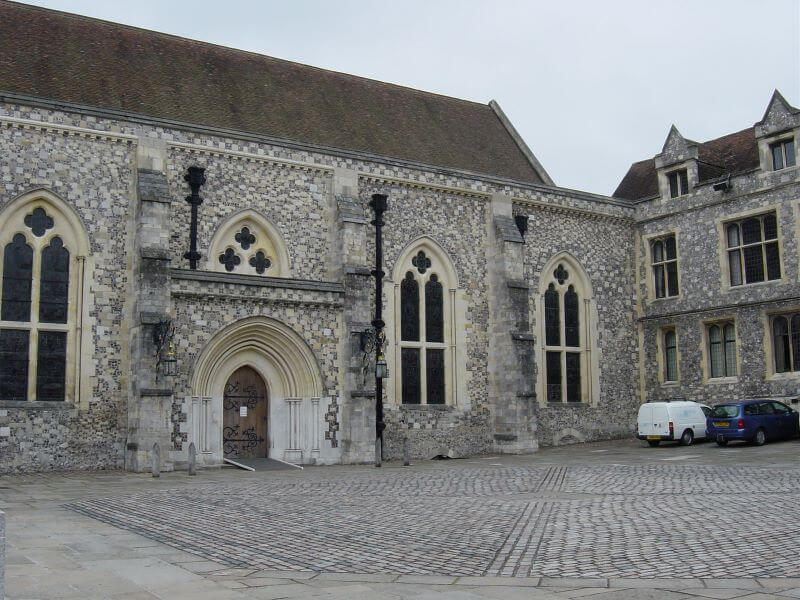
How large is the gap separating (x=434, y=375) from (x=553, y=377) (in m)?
5.00

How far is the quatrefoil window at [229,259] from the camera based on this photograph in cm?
2381

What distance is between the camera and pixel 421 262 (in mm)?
27125

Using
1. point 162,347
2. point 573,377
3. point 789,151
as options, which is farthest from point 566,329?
point 162,347

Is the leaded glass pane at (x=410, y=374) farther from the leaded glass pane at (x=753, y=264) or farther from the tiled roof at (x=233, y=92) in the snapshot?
the leaded glass pane at (x=753, y=264)

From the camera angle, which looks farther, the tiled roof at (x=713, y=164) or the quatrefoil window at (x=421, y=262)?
the tiled roof at (x=713, y=164)

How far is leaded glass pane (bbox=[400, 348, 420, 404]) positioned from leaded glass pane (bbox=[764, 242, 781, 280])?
11.8 m

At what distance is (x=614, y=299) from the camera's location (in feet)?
104

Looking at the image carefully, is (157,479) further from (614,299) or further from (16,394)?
(614,299)

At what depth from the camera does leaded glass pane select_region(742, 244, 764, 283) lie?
93.4ft

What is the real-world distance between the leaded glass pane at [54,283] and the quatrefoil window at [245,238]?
15.1 feet

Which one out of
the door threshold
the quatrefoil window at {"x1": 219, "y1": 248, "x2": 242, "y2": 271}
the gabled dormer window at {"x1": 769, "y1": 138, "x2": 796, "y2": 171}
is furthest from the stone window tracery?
the quatrefoil window at {"x1": 219, "y1": 248, "x2": 242, "y2": 271}

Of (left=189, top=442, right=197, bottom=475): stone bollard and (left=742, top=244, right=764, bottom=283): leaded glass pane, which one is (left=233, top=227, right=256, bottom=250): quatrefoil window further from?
(left=742, top=244, right=764, bottom=283): leaded glass pane

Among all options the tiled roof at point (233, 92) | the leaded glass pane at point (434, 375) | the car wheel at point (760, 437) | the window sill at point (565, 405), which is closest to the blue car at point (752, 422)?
the car wheel at point (760, 437)

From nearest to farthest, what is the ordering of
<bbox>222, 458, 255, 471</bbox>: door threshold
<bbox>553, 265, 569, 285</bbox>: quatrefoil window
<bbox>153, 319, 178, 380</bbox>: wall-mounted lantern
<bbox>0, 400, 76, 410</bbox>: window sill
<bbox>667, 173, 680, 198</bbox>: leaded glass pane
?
A: <bbox>0, 400, 76, 410</bbox>: window sill, <bbox>153, 319, 178, 380</bbox>: wall-mounted lantern, <bbox>222, 458, 255, 471</bbox>: door threshold, <bbox>553, 265, 569, 285</bbox>: quatrefoil window, <bbox>667, 173, 680, 198</bbox>: leaded glass pane
